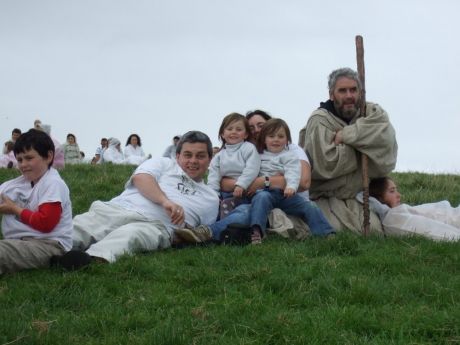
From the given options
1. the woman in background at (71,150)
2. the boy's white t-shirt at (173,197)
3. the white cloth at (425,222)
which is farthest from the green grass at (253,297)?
the woman in background at (71,150)

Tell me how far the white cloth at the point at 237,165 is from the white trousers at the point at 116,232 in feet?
4.07

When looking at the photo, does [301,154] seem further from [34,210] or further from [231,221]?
[34,210]

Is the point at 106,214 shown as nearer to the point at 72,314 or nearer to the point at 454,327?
the point at 72,314

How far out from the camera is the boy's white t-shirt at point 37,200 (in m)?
6.43

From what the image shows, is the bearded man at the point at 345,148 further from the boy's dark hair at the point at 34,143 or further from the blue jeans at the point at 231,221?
the boy's dark hair at the point at 34,143

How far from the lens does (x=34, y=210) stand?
646 centimetres

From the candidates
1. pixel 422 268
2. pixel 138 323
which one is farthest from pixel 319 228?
pixel 138 323

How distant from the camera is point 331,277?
5.89 meters

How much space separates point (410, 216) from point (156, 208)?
3160mm

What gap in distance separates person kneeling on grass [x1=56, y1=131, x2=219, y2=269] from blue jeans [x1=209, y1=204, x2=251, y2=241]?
0.21 meters

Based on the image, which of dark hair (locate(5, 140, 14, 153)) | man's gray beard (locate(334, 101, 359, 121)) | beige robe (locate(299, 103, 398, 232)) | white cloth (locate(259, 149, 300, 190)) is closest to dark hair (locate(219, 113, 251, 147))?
white cloth (locate(259, 149, 300, 190))

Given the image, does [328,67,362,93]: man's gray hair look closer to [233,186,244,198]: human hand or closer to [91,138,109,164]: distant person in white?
[233,186,244,198]: human hand

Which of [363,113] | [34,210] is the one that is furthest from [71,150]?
[34,210]

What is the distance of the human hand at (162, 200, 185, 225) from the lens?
7.35 m
